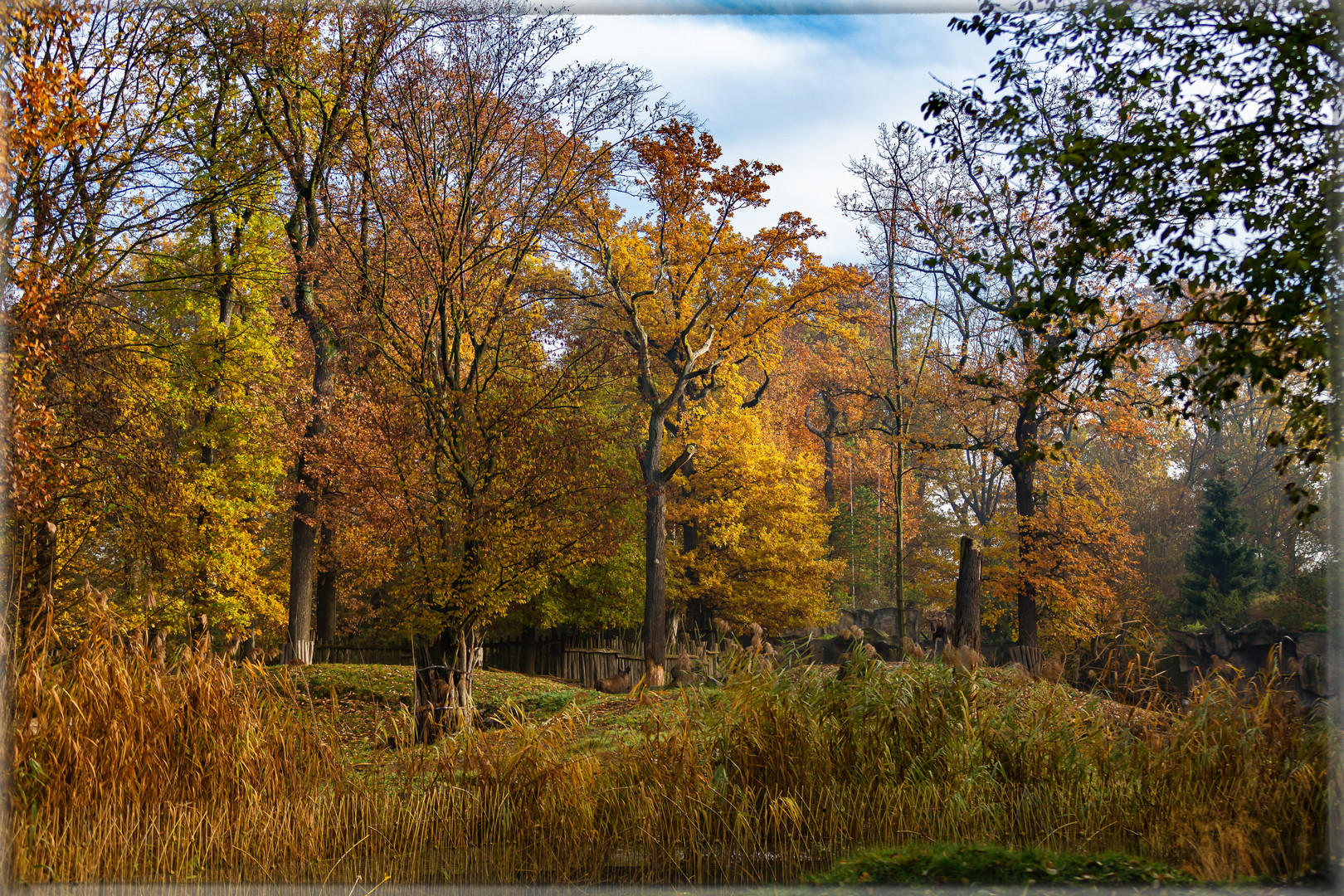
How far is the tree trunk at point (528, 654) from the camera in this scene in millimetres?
19188

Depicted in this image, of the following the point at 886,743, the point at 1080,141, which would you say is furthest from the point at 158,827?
the point at 1080,141

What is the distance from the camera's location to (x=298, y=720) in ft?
17.6

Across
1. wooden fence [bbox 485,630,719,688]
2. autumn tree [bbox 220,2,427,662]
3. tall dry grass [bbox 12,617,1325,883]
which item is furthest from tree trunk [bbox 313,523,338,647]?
tall dry grass [bbox 12,617,1325,883]

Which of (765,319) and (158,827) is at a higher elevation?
(765,319)

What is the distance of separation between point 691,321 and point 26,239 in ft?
33.7

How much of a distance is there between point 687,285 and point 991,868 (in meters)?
12.1

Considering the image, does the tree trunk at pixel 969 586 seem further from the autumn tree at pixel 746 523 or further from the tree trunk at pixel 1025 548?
the autumn tree at pixel 746 523

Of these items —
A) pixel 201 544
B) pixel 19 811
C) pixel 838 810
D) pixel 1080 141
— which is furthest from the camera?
pixel 201 544

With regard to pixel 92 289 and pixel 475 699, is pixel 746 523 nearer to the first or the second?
pixel 475 699

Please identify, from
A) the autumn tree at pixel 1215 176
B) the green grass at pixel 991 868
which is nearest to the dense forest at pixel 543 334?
the autumn tree at pixel 1215 176

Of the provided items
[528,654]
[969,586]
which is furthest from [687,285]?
[528,654]

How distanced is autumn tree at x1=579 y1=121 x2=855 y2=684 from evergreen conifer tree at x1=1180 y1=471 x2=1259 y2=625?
903 cm

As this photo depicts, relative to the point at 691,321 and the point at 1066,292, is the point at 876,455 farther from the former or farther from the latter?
the point at 1066,292

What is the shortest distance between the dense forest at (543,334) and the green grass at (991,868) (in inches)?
73.8
